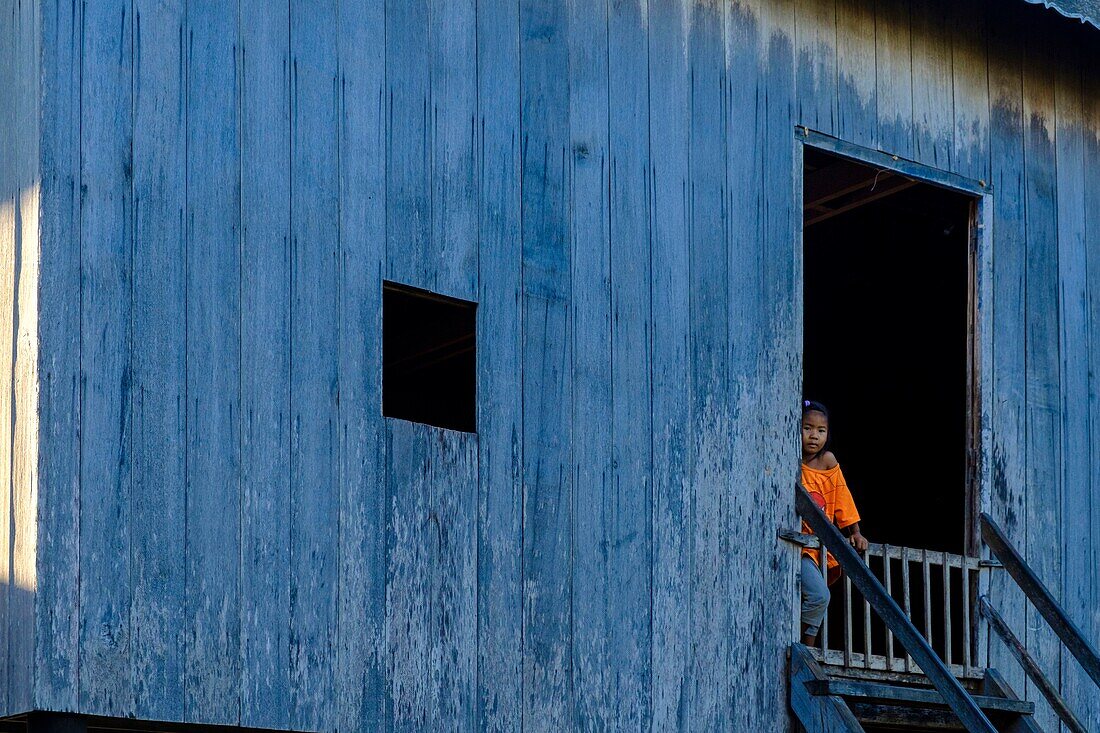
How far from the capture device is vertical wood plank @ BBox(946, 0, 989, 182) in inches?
423

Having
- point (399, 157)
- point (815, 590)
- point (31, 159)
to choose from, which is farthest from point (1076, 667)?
point (31, 159)

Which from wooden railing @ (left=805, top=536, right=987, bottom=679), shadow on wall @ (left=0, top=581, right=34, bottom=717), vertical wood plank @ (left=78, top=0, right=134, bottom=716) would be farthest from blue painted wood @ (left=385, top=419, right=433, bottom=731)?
wooden railing @ (left=805, top=536, right=987, bottom=679)

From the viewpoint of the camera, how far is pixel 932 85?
10.6 m

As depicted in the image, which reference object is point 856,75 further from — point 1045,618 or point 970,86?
point 1045,618

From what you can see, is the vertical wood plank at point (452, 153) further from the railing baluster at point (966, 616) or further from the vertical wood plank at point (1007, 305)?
the vertical wood plank at point (1007, 305)

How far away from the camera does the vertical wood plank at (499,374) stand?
322 inches

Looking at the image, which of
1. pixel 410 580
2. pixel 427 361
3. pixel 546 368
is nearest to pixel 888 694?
pixel 546 368

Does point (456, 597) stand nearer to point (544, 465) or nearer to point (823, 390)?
point (544, 465)

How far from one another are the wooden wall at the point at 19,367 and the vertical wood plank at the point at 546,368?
244 centimetres

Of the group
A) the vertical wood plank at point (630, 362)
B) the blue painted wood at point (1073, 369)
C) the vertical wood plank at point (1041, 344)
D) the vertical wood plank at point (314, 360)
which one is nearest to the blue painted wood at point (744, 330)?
the vertical wood plank at point (630, 362)

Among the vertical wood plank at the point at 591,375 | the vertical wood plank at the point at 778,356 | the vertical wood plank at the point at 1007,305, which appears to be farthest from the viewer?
the vertical wood plank at the point at 1007,305

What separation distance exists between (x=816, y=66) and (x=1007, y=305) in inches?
76.2

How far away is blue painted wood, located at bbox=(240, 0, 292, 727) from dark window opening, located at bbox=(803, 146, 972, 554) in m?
5.35

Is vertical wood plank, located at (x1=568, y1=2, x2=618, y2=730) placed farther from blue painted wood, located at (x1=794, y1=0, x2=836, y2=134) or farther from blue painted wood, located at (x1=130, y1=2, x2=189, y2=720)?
blue painted wood, located at (x1=130, y1=2, x2=189, y2=720)
